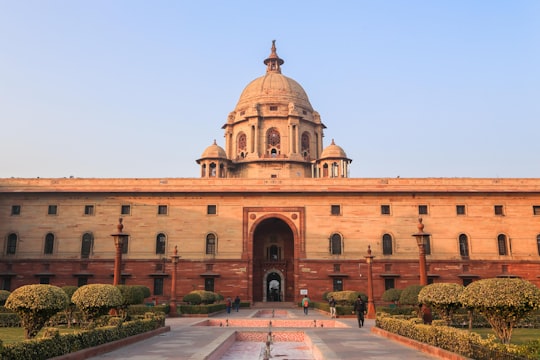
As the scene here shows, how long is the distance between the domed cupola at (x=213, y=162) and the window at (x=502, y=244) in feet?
79.2

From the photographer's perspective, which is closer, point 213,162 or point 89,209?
point 89,209

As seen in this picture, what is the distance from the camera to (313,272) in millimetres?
37094

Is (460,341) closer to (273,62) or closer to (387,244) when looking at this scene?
(387,244)

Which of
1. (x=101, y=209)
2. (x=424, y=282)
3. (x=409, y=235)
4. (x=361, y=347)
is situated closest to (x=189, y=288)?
(x=101, y=209)

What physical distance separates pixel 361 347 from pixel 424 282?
261 inches

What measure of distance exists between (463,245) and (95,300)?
2945 cm

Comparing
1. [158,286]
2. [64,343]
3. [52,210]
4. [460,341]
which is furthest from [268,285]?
[64,343]

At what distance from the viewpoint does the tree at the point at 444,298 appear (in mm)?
15852

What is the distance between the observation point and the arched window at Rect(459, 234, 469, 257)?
1470 inches

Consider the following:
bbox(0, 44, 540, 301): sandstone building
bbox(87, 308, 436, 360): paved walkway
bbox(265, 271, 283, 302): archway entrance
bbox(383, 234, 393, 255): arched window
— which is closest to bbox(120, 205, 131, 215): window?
bbox(0, 44, 540, 301): sandstone building

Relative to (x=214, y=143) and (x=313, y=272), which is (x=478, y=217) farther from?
(x=214, y=143)

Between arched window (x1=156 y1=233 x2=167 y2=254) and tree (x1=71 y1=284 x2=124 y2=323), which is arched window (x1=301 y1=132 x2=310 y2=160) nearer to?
arched window (x1=156 y1=233 x2=167 y2=254)

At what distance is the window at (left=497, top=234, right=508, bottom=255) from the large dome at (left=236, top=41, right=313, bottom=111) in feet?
77.0

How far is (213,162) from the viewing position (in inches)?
1879
